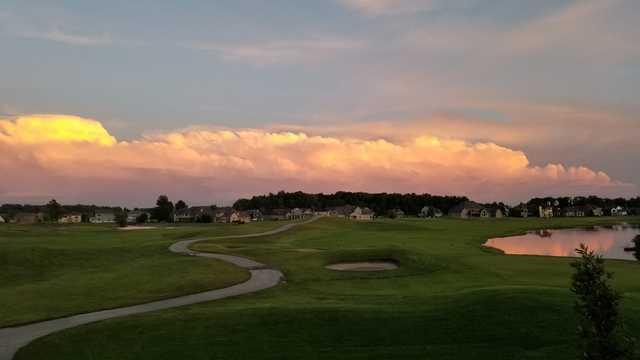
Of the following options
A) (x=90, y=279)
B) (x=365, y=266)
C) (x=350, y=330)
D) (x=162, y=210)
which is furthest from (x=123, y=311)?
(x=162, y=210)

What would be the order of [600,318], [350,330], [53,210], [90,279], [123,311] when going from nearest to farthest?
[600,318] < [350,330] < [123,311] < [90,279] < [53,210]

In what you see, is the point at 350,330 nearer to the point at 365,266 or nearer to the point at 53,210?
the point at 365,266

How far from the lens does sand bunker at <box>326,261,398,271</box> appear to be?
4234 centimetres

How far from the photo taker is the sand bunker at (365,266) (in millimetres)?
42344

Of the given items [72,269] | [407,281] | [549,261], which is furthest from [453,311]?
[72,269]

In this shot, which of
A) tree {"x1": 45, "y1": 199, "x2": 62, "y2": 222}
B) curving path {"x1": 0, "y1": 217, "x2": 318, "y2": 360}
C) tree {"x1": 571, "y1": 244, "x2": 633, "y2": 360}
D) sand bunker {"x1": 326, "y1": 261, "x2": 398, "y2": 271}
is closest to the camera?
tree {"x1": 571, "y1": 244, "x2": 633, "y2": 360}

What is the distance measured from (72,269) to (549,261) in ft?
115

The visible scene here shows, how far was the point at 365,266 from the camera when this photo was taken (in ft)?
145

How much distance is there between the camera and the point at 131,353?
18281 mm

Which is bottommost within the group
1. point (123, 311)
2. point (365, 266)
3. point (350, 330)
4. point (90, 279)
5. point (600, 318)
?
point (123, 311)

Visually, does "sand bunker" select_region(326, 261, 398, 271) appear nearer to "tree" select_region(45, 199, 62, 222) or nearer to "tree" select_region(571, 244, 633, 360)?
"tree" select_region(571, 244, 633, 360)

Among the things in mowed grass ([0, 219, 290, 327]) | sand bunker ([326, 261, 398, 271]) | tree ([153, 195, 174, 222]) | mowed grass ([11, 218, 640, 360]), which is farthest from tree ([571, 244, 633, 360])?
tree ([153, 195, 174, 222])

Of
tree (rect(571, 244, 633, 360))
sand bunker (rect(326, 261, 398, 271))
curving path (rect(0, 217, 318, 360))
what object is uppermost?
tree (rect(571, 244, 633, 360))

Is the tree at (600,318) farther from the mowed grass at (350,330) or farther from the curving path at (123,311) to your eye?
the curving path at (123,311)
